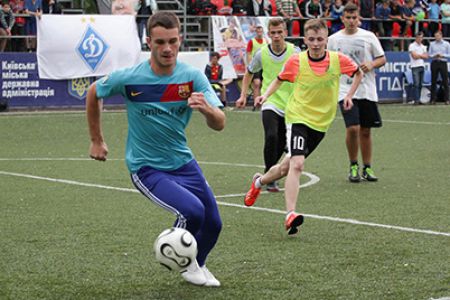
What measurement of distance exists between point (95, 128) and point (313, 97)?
4.15m

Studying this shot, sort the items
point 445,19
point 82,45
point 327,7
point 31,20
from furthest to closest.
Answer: point 445,19, point 327,7, point 31,20, point 82,45

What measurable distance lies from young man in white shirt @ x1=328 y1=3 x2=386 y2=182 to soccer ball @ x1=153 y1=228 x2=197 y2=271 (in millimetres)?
7311

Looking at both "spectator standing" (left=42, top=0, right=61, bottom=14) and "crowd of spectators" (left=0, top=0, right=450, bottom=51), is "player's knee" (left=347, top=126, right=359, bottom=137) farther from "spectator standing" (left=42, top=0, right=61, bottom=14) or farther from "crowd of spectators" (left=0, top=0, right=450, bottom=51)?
"spectator standing" (left=42, top=0, right=61, bottom=14)

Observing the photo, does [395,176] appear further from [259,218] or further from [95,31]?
[95,31]

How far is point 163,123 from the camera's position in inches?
275

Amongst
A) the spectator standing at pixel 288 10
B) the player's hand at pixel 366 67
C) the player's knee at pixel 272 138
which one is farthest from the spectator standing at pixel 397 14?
the player's knee at pixel 272 138

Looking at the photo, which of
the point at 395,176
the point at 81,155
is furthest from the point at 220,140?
the point at 395,176

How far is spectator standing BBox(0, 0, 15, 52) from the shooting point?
89.4ft

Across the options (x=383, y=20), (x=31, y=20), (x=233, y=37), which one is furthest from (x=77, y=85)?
(x=383, y=20)

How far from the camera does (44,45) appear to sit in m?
26.9

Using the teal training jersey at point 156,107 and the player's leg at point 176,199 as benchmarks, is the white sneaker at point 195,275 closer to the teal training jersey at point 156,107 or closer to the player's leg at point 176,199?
the player's leg at point 176,199

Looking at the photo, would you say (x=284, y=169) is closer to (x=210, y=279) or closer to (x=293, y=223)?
(x=293, y=223)

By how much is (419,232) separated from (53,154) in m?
9.54

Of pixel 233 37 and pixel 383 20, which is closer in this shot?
pixel 233 37
